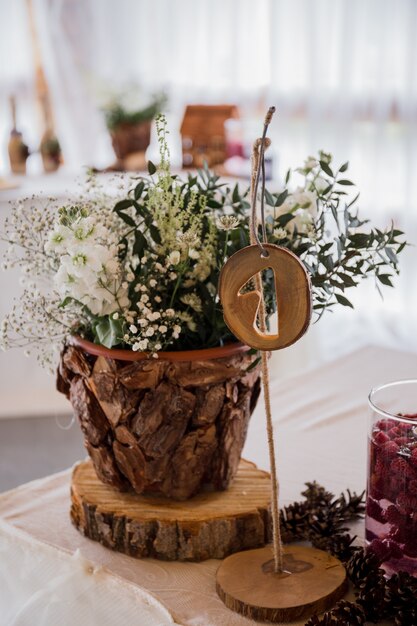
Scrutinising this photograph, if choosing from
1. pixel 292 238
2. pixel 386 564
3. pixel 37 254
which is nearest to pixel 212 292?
pixel 292 238

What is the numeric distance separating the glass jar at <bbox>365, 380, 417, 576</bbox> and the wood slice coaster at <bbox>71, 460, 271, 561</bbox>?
0.17 metres

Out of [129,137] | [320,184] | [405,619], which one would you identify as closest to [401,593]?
[405,619]

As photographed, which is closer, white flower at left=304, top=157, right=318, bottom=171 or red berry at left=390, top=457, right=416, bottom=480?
red berry at left=390, top=457, right=416, bottom=480

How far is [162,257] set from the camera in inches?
39.6

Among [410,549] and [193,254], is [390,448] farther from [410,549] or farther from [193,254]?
[193,254]

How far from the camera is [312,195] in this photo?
3.44ft

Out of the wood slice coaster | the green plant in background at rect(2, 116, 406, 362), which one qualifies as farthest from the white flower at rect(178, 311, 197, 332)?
the wood slice coaster

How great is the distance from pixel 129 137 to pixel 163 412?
2728mm

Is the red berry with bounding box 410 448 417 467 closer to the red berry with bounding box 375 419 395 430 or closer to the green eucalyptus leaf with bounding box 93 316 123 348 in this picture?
the red berry with bounding box 375 419 395 430

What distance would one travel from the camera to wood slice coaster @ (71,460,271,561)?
1010 mm

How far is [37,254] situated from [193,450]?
0.32 m

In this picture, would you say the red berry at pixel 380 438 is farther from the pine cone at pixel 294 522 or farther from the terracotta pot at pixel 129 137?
the terracotta pot at pixel 129 137

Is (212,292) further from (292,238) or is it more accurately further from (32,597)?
(32,597)

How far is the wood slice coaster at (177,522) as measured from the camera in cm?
101
